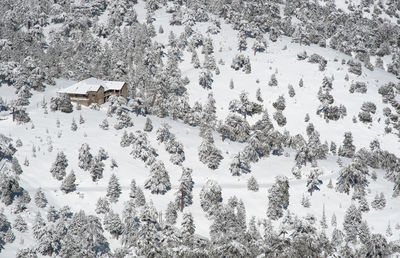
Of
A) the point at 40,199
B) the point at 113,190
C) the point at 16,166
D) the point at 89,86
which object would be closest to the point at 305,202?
the point at 113,190

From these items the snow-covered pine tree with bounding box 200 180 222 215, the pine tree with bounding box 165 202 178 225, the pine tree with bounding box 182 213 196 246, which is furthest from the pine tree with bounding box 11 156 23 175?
the snow-covered pine tree with bounding box 200 180 222 215

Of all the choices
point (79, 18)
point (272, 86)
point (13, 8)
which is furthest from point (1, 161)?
point (13, 8)

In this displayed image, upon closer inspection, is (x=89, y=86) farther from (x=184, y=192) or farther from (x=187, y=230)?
(x=187, y=230)

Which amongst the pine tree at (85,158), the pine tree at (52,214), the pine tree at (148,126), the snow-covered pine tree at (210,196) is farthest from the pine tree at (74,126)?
the snow-covered pine tree at (210,196)

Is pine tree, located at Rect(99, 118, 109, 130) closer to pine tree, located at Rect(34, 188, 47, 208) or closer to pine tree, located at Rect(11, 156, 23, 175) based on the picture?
pine tree, located at Rect(11, 156, 23, 175)

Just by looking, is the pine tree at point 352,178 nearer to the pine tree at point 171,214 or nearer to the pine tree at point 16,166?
the pine tree at point 171,214

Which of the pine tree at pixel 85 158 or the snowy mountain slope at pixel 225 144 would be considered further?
the pine tree at pixel 85 158
